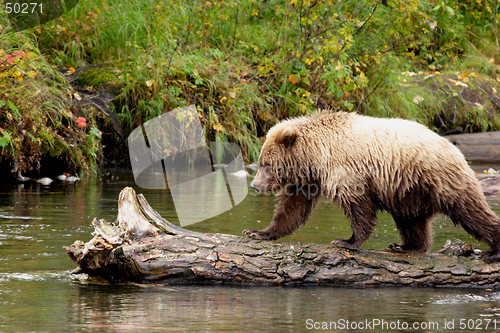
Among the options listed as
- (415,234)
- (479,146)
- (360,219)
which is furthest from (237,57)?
(360,219)

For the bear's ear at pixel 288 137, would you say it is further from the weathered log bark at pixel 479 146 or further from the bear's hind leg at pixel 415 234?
the weathered log bark at pixel 479 146

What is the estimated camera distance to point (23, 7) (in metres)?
12.6

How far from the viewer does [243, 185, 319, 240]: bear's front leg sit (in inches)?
208

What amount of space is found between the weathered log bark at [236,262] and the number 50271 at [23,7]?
8.44 metres

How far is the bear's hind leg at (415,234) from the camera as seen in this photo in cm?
522

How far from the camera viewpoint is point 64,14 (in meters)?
13.3

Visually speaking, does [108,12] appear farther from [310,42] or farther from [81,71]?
[310,42]

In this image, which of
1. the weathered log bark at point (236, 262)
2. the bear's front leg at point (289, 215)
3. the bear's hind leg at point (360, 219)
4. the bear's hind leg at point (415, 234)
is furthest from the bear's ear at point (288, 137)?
the bear's hind leg at point (415, 234)

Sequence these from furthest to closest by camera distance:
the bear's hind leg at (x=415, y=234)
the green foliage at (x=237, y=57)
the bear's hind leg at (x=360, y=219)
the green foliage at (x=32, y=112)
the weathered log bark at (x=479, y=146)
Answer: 1. the weathered log bark at (x=479, y=146)
2. the green foliage at (x=237, y=57)
3. the green foliage at (x=32, y=112)
4. the bear's hind leg at (x=415, y=234)
5. the bear's hind leg at (x=360, y=219)

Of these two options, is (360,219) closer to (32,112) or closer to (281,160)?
(281,160)

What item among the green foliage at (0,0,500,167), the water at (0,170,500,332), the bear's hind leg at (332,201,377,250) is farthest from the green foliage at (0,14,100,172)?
the bear's hind leg at (332,201,377,250)

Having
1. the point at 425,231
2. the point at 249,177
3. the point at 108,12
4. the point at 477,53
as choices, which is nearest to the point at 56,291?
the point at 425,231

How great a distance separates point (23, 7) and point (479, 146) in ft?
35.7

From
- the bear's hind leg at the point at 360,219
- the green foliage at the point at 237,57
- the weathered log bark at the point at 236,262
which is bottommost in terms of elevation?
the weathered log bark at the point at 236,262
